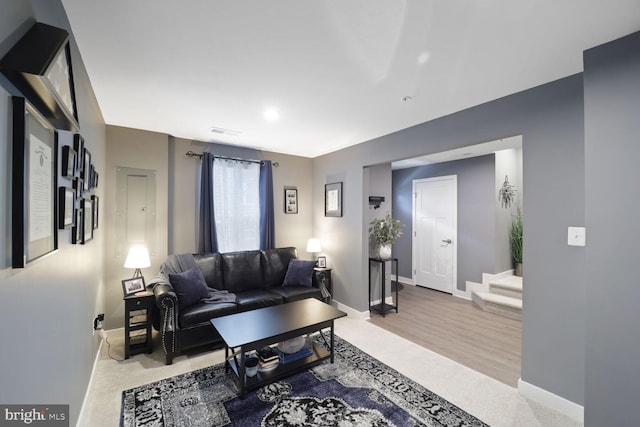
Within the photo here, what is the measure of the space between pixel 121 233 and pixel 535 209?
435 centimetres

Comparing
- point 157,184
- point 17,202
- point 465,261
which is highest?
point 157,184

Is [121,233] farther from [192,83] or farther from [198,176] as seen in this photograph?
[192,83]

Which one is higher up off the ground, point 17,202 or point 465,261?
point 17,202

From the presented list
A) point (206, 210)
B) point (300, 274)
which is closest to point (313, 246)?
point (300, 274)

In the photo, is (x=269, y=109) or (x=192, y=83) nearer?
(x=192, y=83)

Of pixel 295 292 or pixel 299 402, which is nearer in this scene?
pixel 299 402

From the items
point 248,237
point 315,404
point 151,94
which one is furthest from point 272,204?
point 315,404

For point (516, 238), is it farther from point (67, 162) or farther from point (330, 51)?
point (67, 162)

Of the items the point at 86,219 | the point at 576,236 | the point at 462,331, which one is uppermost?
the point at 86,219

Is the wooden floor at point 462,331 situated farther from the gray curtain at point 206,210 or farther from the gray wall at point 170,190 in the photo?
the gray curtain at point 206,210

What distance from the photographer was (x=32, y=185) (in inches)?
38.7

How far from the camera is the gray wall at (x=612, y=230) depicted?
1.60 metres

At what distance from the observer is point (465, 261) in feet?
16.3

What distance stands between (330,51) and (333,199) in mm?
2804
